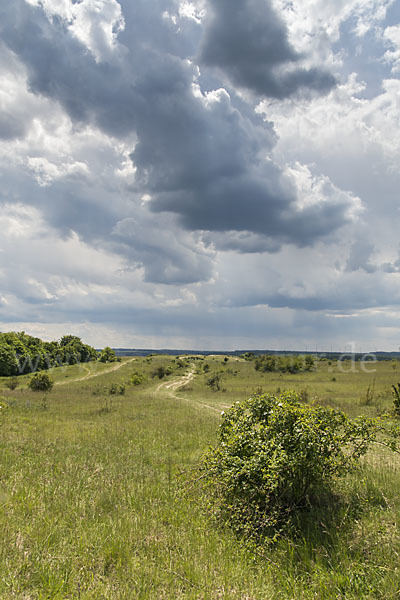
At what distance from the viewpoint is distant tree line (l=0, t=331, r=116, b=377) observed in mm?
89812

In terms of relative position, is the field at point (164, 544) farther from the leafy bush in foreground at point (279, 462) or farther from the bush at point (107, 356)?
the bush at point (107, 356)

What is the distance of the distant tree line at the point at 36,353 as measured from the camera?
295 feet

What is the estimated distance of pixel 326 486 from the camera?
604 centimetres

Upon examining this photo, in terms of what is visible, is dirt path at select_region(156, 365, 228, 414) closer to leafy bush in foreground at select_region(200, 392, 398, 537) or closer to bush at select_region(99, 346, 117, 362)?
leafy bush in foreground at select_region(200, 392, 398, 537)

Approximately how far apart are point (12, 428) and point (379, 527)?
15363mm

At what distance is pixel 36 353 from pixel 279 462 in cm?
12408

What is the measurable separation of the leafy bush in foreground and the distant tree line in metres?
98.7

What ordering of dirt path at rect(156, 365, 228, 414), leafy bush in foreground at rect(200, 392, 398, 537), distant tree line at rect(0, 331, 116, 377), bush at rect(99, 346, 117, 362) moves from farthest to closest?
bush at rect(99, 346, 117, 362) < distant tree line at rect(0, 331, 116, 377) < dirt path at rect(156, 365, 228, 414) < leafy bush in foreground at rect(200, 392, 398, 537)

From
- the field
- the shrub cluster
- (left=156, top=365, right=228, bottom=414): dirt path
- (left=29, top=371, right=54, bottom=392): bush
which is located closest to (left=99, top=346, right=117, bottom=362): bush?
the shrub cluster

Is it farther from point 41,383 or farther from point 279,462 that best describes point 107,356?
point 279,462

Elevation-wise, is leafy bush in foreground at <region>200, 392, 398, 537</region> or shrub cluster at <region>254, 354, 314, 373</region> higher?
leafy bush in foreground at <region>200, 392, 398, 537</region>

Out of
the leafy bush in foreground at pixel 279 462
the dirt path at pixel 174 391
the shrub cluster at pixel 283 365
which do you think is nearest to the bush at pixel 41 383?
the dirt path at pixel 174 391

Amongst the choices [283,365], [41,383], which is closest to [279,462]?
[41,383]

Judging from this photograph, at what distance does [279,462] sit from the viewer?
4.99 m
